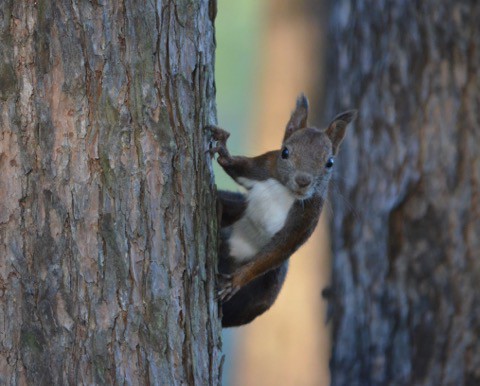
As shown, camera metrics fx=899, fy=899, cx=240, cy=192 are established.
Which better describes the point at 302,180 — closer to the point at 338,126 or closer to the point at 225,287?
the point at 338,126

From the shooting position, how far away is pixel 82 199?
251cm

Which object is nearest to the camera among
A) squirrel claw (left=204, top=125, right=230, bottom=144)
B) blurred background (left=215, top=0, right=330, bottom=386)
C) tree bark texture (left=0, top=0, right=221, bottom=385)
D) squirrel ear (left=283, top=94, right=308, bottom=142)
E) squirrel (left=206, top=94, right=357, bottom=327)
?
tree bark texture (left=0, top=0, right=221, bottom=385)

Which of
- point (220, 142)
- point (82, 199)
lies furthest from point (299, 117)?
point (82, 199)

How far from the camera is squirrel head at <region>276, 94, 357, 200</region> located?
129 inches

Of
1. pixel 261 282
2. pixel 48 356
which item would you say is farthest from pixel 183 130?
pixel 261 282

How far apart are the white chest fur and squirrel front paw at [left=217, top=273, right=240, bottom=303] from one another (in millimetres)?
346

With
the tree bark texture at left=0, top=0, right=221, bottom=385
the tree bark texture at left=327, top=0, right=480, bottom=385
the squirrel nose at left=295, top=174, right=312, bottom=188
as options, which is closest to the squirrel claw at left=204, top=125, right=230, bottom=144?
the tree bark texture at left=0, top=0, right=221, bottom=385

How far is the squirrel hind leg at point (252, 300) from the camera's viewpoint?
3445mm

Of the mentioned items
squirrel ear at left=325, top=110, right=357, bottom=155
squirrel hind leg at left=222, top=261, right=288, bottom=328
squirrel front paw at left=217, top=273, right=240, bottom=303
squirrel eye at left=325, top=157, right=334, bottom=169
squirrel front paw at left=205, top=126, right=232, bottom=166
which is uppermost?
squirrel ear at left=325, top=110, right=357, bottom=155

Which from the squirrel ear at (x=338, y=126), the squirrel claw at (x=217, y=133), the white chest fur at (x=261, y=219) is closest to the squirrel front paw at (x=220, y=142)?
the squirrel claw at (x=217, y=133)

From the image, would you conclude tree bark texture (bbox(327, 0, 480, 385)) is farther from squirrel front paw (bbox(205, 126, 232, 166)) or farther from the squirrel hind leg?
squirrel front paw (bbox(205, 126, 232, 166))

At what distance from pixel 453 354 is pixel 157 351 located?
8.09 feet

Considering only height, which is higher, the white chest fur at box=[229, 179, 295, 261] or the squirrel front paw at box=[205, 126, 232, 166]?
the squirrel front paw at box=[205, 126, 232, 166]

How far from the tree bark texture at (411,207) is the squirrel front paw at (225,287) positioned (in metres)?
1.69
